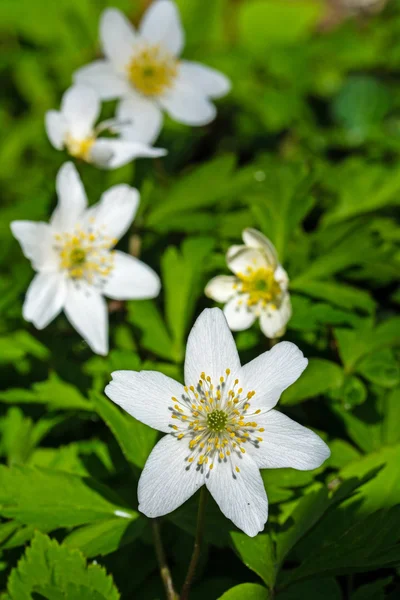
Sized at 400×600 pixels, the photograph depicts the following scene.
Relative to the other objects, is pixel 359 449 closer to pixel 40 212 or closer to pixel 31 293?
pixel 31 293

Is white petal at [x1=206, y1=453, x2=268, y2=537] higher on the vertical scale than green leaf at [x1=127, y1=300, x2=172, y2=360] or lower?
lower

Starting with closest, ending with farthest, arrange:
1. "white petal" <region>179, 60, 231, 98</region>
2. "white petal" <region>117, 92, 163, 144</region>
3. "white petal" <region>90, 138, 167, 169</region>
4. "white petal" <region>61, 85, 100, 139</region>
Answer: "white petal" <region>90, 138, 167, 169</region> < "white petal" <region>61, 85, 100, 139</region> < "white petal" <region>117, 92, 163, 144</region> < "white petal" <region>179, 60, 231, 98</region>

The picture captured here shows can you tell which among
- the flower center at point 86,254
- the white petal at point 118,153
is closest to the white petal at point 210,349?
the flower center at point 86,254

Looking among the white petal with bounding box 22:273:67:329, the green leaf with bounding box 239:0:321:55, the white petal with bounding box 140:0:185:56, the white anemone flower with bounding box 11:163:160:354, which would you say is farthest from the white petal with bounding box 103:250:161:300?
the green leaf with bounding box 239:0:321:55

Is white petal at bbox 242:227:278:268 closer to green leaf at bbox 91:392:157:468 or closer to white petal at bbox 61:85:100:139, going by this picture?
green leaf at bbox 91:392:157:468

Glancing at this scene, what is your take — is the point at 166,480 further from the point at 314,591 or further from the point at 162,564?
the point at 314,591

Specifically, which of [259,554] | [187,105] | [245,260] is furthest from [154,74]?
[259,554]

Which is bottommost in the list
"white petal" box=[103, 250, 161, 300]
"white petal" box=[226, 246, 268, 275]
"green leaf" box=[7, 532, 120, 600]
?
"green leaf" box=[7, 532, 120, 600]
